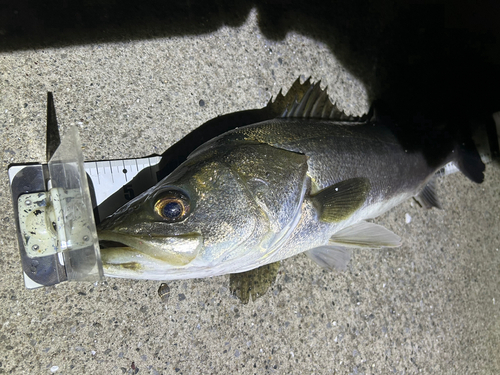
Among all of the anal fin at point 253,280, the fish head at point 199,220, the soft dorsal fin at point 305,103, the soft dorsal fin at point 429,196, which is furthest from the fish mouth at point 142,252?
the soft dorsal fin at point 429,196

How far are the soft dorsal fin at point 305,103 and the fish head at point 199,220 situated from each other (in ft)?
1.59

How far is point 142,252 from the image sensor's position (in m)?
1.37

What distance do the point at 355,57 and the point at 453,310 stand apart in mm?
2274

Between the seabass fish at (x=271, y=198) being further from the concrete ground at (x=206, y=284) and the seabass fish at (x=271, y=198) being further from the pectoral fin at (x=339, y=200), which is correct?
the concrete ground at (x=206, y=284)

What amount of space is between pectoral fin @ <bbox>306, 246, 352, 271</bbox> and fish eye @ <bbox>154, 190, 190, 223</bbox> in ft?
3.17

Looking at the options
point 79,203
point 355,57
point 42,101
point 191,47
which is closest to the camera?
point 79,203

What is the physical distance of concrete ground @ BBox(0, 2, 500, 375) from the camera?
5.82 feet

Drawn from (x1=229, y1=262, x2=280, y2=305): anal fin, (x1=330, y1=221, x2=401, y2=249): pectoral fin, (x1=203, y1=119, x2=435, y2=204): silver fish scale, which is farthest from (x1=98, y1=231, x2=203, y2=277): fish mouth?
(x1=330, y1=221, x2=401, y2=249): pectoral fin

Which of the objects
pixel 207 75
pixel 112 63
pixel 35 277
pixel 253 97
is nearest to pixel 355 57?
pixel 253 97

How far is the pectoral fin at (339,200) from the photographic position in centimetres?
179

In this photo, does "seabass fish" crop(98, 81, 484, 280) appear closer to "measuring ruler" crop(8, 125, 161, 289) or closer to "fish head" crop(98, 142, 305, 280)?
"fish head" crop(98, 142, 305, 280)

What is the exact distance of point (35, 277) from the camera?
1687mm

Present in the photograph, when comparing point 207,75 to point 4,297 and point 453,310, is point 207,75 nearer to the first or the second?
point 4,297

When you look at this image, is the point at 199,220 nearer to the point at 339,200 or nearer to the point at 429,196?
the point at 339,200
